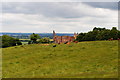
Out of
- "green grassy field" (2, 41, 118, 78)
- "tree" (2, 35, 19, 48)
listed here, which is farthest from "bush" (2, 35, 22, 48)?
"green grassy field" (2, 41, 118, 78)

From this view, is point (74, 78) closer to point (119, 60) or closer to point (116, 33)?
point (119, 60)

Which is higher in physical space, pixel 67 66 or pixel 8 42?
pixel 8 42

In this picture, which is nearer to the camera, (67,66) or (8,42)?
(67,66)

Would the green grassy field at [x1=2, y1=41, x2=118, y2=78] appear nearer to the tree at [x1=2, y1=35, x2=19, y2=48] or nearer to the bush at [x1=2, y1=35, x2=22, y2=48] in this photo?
the tree at [x1=2, y1=35, x2=19, y2=48]

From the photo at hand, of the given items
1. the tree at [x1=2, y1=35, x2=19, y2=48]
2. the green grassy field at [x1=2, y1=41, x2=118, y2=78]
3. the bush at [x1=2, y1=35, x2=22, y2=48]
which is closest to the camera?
the green grassy field at [x1=2, y1=41, x2=118, y2=78]

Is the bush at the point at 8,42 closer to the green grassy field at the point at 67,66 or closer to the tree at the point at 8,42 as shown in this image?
the tree at the point at 8,42

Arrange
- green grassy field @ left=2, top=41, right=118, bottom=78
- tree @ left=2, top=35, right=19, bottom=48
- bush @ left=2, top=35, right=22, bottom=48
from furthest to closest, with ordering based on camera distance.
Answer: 1. bush @ left=2, top=35, right=22, bottom=48
2. tree @ left=2, top=35, right=19, bottom=48
3. green grassy field @ left=2, top=41, right=118, bottom=78

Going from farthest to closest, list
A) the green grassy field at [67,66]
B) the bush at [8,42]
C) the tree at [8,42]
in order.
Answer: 1. the bush at [8,42]
2. the tree at [8,42]
3. the green grassy field at [67,66]

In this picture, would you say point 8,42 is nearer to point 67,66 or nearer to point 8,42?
point 8,42

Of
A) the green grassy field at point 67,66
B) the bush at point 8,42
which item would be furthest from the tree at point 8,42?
the green grassy field at point 67,66

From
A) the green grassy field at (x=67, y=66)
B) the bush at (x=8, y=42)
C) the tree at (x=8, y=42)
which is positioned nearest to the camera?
the green grassy field at (x=67, y=66)

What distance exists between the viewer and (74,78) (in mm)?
20156

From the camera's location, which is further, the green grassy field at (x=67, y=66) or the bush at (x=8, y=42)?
the bush at (x=8, y=42)

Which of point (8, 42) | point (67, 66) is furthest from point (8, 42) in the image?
point (67, 66)
